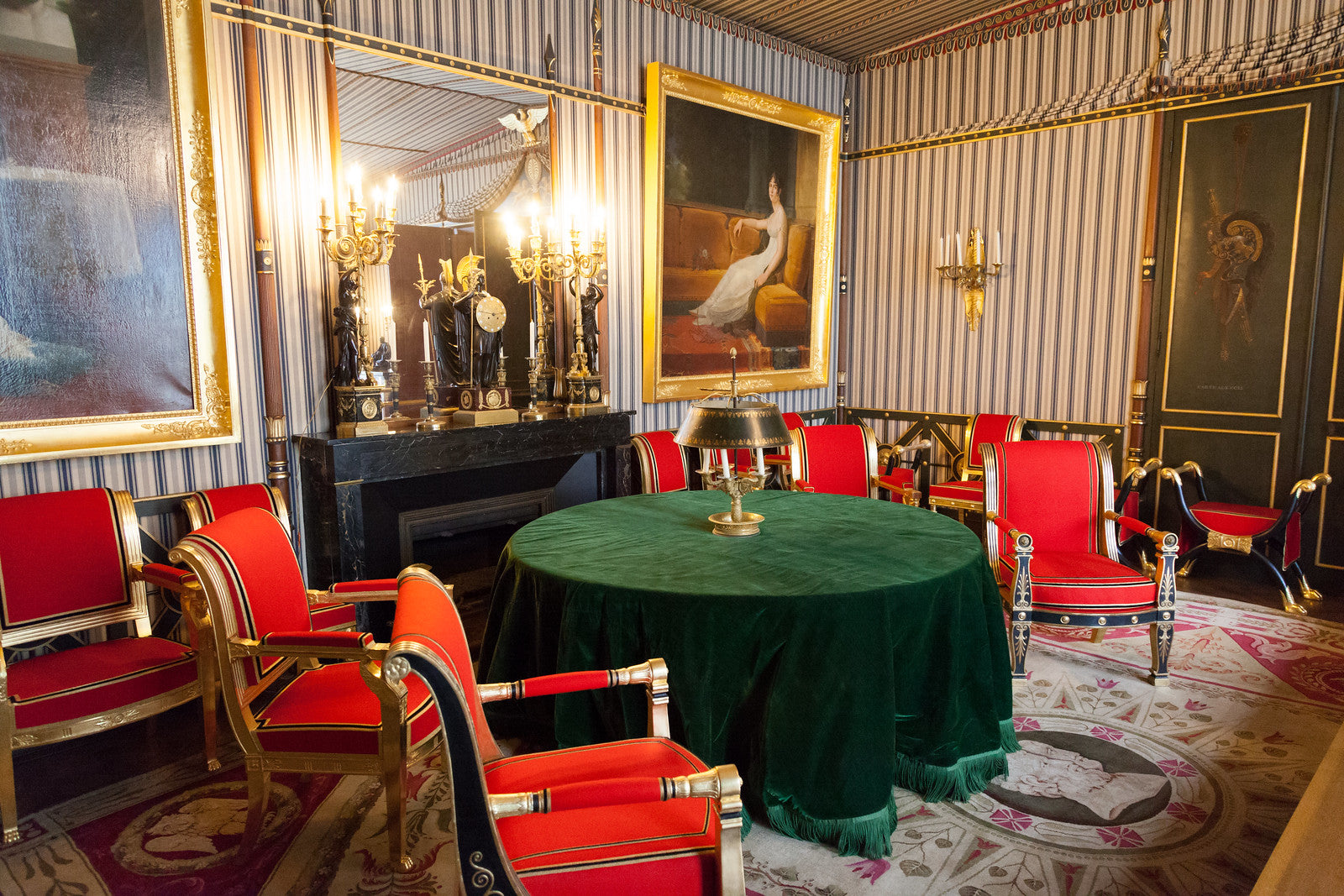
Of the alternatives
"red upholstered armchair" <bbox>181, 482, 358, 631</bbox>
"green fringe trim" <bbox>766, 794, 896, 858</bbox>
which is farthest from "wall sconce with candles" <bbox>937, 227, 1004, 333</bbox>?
"red upholstered armchair" <bbox>181, 482, 358, 631</bbox>

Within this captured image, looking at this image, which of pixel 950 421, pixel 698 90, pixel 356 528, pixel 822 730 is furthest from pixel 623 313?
pixel 822 730

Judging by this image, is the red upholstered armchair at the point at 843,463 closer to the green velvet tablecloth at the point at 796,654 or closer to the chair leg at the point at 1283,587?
the chair leg at the point at 1283,587

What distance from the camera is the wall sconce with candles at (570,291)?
4.51 m

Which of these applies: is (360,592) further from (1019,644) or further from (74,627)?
(1019,644)

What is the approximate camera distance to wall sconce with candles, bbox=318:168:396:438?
3639 mm

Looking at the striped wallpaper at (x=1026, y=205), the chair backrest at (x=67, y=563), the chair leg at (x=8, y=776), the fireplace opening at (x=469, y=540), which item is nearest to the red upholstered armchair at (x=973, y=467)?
the striped wallpaper at (x=1026, y=205)

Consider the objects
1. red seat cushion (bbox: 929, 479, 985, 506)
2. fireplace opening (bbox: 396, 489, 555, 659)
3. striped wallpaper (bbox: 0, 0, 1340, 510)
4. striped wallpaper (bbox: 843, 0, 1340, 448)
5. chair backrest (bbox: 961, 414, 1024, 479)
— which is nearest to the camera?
striped wallpaper (bbox: 0, 0, 1340, 510)

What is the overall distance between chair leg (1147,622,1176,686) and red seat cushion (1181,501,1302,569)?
5.41 ft

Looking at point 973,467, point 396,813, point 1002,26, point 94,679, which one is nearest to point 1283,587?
point 973,467

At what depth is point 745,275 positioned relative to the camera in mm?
5867

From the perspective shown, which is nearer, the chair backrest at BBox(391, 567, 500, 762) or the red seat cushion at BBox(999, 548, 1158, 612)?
the chair backrest at BBox(391, 567, 500, 762)

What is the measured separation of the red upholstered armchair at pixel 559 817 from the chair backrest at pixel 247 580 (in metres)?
0.77

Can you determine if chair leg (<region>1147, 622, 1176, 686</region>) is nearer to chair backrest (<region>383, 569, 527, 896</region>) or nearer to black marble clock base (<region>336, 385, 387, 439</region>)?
chair backrest (<region>383, 569, 527, 896</region>)

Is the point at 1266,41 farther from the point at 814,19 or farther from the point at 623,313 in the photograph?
the point at 623,313
